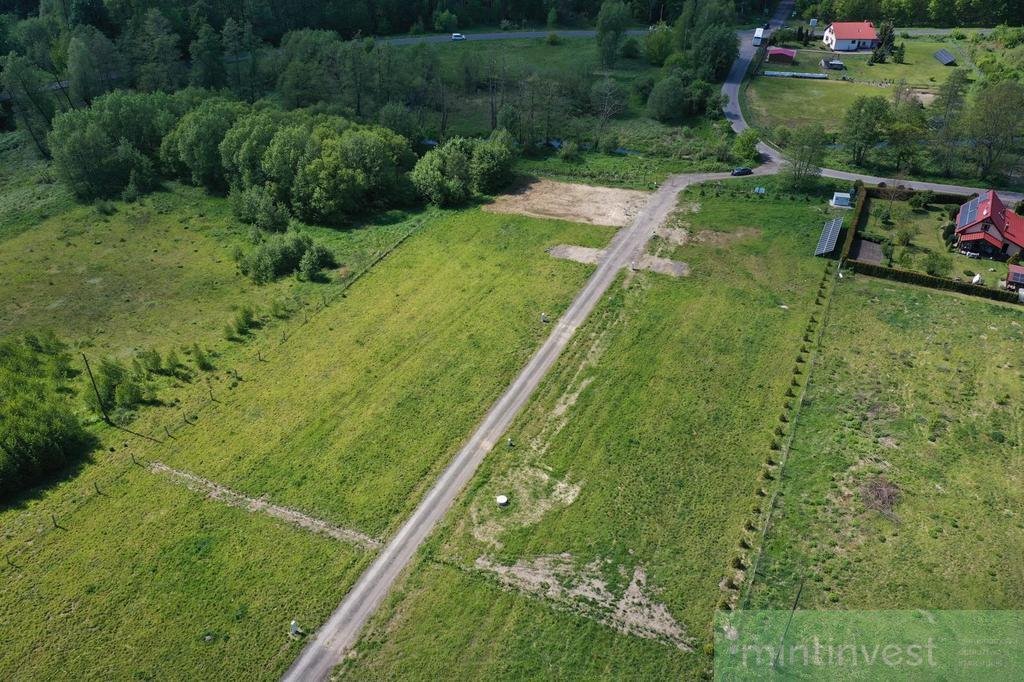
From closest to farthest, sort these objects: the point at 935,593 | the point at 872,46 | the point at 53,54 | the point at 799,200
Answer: the point at 935,593, the point at 799,200, the point at 53,54, the point at 872,46

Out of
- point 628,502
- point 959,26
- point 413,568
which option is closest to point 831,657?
point 628,502

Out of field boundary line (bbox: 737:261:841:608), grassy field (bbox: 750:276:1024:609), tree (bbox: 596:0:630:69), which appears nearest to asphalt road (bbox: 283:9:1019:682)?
field boundary line (bbox: 737:261:841:608)

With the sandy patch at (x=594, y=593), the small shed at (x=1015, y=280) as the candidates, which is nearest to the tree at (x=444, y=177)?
the sandy patch at (x=594, y=593)

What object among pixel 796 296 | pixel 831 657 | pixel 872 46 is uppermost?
pixel 872 46

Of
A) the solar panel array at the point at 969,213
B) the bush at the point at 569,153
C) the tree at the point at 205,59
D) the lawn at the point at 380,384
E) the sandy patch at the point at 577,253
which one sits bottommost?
the lawn at the point at 380,384

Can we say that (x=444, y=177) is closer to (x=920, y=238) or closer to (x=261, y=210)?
(x=261, y=210)

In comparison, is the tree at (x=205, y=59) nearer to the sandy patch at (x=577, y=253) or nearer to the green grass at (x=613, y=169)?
the green grass at (x=613, y=169)

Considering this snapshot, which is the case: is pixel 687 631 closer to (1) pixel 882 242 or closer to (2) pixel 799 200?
(1) pixel 882 242

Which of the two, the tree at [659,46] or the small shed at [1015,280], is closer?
the small shed at [1015,280]
